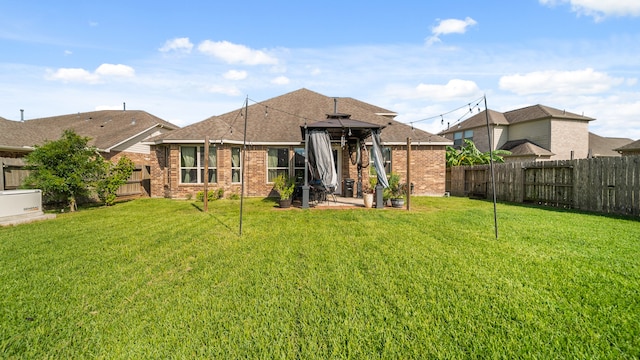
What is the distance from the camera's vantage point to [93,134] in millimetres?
18281

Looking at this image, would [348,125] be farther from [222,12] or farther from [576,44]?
[576,44]

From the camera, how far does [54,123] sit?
2155 cm

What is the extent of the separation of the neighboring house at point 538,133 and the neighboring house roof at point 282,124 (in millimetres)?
9871

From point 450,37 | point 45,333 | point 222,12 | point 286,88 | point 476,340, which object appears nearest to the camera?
point 476,340

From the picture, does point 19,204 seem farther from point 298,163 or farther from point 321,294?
point 298,163

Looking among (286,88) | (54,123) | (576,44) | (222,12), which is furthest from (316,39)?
(54,123)

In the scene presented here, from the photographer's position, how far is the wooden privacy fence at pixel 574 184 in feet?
26.7

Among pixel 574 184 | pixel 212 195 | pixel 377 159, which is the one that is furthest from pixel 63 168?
pixel 574 184

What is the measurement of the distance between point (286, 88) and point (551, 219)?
15678 mm

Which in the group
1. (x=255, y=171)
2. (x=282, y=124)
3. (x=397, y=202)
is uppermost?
(x=282, y=124)

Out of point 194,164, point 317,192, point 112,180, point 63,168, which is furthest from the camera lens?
point 194,164

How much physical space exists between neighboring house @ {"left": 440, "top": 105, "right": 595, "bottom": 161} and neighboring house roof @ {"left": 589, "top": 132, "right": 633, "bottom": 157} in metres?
3.50

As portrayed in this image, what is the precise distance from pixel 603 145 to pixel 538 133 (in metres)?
11.2

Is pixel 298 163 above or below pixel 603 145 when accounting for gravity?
below
